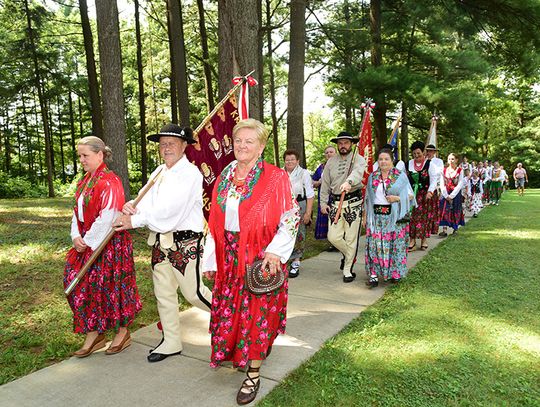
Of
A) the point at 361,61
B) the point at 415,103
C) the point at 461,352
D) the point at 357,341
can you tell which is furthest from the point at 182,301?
the point at 361,61

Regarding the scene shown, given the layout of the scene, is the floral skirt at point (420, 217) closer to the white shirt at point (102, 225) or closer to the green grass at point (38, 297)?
the green grass at point (38, 297)

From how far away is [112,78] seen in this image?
8.69 metres

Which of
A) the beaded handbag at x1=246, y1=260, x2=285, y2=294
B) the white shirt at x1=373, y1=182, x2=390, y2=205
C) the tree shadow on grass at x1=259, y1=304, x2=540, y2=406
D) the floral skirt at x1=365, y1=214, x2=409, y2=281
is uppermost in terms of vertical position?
the white shirt at x1=373, y1=182, x2=390, y2=205

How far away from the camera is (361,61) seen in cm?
1636

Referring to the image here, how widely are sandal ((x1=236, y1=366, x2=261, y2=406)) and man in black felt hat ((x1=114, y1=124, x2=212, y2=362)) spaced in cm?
88

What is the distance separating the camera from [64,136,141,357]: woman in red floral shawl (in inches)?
153

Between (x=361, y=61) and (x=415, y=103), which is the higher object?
(x=361, y=61)

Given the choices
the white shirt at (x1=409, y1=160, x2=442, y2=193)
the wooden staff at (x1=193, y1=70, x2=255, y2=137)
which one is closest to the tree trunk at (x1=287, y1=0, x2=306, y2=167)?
the white shirt at (x1=409, y1=160, x2=442, y2=193)

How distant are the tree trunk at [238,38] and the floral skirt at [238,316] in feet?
10.7

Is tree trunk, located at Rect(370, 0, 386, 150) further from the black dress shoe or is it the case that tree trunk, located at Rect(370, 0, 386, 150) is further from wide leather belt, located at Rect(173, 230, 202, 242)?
the black dress shoe

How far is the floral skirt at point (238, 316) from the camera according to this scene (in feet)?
11.1

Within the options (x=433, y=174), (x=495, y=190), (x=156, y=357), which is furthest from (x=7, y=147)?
(x=156, y=357)

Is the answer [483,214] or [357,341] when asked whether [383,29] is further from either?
[357,341]

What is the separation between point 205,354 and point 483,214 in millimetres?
14706
